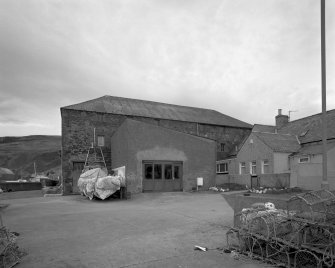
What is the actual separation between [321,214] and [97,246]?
5.29 metres

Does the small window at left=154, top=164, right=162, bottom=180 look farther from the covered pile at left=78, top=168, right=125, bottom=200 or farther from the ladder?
the ladder

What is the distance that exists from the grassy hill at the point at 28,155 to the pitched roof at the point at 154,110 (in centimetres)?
5202

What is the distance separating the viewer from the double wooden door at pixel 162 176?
2542 cm

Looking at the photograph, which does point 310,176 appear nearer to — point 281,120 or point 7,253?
point 281,120

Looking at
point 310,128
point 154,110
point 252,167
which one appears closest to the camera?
point 252,167

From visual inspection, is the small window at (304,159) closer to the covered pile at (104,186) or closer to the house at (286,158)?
the house at (286,158)

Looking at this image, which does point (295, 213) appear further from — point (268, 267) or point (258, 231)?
point (268, 267)

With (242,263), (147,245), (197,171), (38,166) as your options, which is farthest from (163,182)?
(38,166)

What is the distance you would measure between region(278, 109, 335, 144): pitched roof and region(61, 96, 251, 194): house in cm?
883

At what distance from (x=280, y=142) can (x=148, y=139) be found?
13528 millimetres

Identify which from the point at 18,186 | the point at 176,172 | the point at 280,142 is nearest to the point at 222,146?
the point at 280,142

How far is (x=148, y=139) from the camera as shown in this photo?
1010 inches

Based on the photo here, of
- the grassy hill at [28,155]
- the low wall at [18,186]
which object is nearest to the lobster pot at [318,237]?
the low wall at [18,186]

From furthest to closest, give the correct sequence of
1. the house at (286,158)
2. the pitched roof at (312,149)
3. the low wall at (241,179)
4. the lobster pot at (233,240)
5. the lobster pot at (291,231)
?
the low wall at (241,179)
the pitched roof at (312,149)
the house at (286,158)
the lobster pot at (233,240)
the lobster pot at (291,231)
